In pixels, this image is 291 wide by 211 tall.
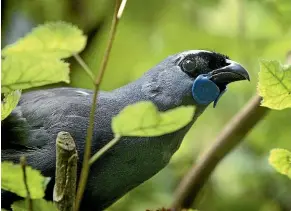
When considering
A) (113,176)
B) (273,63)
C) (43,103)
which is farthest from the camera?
(43,103)

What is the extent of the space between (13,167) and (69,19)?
1227 millimetres

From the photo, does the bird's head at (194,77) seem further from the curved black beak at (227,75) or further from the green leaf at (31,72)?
the green leaf at (31,72)

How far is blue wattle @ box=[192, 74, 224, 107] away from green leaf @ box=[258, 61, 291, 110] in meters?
0.32

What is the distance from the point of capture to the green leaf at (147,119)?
2.20 feet

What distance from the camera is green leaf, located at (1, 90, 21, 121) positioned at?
0.76 metres

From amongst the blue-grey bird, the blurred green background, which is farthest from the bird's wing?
the blurred green background

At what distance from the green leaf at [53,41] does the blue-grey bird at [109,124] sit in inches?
17.2

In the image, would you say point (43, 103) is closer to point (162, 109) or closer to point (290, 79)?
point (162, 109)

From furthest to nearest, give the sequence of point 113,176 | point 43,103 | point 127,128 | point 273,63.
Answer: point 43,103 < point 113,176 < point 273,63 < point 127,128

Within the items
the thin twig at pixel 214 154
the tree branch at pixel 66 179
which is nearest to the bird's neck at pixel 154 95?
the thin twig at pixel 214 154

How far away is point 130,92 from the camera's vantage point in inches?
48.8

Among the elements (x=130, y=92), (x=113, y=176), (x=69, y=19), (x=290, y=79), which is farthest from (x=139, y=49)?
(x=290, y=79)

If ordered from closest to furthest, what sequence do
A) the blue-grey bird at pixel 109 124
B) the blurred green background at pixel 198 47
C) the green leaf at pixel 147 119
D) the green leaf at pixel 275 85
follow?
the green leaf at pixel 147 119
the green leaf at pixel 275 85
the blue-grey bird at pixel 109 124
the blurred green background at pixel 198 47

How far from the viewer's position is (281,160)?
815 millimetres
